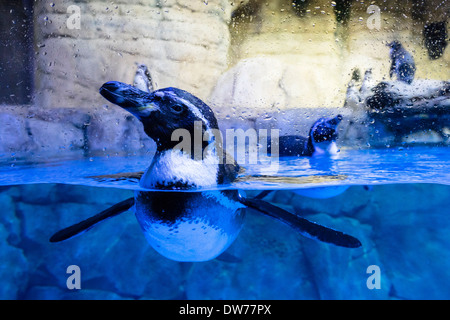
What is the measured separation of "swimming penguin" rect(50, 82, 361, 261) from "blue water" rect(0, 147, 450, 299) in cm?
147

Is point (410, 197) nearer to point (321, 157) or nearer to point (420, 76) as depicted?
point (321, 157)

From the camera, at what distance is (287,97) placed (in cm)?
343

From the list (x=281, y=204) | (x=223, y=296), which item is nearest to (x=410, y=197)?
(x=281, y=204)

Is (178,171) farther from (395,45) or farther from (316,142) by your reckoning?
(395,45)

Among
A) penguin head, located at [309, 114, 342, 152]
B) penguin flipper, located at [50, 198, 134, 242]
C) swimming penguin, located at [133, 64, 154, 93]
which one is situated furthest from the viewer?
penguin head, located at [309, 114, 342, 152]

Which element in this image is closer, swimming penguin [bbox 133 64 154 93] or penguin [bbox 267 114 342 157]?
swimming penguin [bbox 133 64 154 93]

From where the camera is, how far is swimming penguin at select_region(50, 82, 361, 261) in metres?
1.54

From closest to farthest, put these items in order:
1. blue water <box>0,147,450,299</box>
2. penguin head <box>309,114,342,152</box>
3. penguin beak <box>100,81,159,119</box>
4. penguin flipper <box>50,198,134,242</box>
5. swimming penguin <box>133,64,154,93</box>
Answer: penguin beak <box>100,81,159,119</box> < penguin flipper <box>50,198,134,242</box> < swimming penguin <box>133,64,154,93</box> < blue water <box>0,147,450,299</box> < penguin head <box>309,114,342,152</box>

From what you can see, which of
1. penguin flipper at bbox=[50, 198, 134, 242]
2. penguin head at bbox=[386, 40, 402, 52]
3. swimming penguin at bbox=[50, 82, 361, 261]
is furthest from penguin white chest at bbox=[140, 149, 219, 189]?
penguin head at bbox=[386, 40, 402, 52]

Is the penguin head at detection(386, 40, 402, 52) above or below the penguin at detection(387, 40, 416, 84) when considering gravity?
above

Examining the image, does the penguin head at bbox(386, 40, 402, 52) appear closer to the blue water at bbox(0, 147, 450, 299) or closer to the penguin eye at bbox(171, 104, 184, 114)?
the blue water at bbox(0, 147, 450, 299)

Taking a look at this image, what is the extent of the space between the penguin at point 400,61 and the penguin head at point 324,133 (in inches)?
27.0
